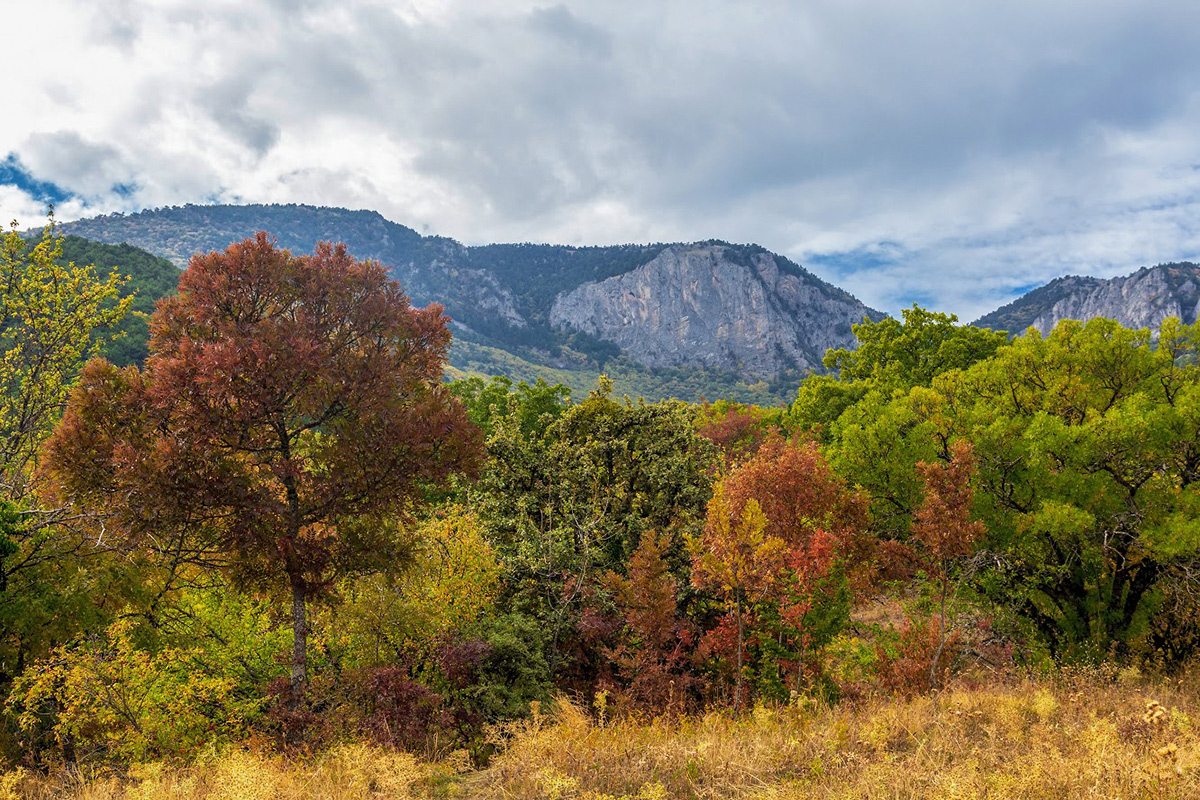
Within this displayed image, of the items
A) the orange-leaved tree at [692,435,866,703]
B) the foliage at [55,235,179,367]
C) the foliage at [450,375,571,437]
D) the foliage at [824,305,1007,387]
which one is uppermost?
the foliage at [55,235,179,367]

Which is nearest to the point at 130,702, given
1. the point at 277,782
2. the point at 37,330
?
the point at 277,782

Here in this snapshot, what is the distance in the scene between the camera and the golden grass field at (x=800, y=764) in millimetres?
5547

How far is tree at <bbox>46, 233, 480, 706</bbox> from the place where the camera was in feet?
28.4

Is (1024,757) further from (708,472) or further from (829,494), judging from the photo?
(708,472)

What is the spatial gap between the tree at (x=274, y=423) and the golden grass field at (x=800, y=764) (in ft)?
10.6

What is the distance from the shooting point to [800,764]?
689 centimetres

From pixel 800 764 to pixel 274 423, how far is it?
9.15 meters

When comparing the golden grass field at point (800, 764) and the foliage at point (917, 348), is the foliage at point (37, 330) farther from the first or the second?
the foliage at point (917, 348)

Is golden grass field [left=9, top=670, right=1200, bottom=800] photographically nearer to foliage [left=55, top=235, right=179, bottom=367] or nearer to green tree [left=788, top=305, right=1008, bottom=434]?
green tree [left=788, top=305, right=1008, bottom=434]

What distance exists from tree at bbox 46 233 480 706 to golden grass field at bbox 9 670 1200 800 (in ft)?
10.6

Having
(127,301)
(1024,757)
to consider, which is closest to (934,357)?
(1024,757)

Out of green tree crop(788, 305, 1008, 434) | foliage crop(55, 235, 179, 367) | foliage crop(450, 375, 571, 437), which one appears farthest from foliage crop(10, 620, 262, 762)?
foliage crop(55, 235, 179, 367)

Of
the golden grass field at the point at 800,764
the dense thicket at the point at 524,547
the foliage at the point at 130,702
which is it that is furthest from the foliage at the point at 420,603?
the golden grass field at the point at 800,764

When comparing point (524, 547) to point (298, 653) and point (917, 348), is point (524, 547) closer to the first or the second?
point (298, 653)
